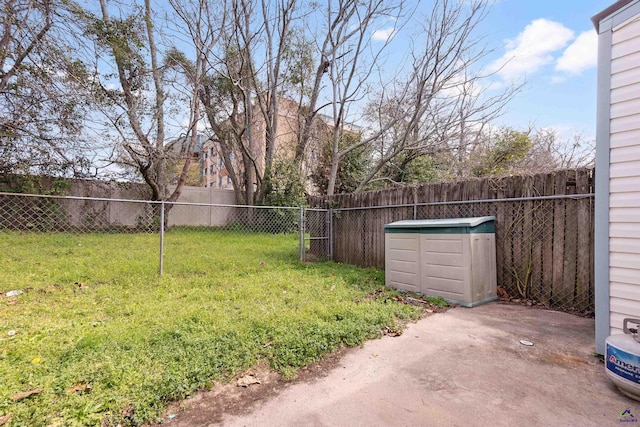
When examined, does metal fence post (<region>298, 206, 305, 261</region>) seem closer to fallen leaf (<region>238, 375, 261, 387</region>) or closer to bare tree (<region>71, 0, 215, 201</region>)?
fallen leaf (<region>238, 375, 261, 387</region>)

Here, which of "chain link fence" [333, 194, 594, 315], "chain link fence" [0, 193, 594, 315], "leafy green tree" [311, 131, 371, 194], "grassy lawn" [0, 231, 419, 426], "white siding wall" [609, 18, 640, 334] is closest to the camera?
"grassy lawn" [0, 231, 419, 426]

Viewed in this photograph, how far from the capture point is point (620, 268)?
2256 mm

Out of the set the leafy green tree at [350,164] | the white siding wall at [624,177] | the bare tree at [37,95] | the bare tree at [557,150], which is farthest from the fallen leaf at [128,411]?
the leafy green tree at [350,164]

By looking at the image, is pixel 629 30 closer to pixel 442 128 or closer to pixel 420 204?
pixel 420 204

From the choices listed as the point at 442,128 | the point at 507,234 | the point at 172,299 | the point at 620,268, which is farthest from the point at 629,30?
the point at 442,128

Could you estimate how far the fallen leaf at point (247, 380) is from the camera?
2040 mm

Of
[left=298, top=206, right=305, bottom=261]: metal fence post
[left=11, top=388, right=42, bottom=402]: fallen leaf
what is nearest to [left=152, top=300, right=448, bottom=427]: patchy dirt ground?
[left=11, top=388, right=42, bottom=402]: fallen leaf

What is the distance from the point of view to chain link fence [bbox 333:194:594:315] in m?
3.45

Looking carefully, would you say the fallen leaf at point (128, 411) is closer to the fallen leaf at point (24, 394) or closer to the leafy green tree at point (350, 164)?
the fallen leaf at point (24, 394)

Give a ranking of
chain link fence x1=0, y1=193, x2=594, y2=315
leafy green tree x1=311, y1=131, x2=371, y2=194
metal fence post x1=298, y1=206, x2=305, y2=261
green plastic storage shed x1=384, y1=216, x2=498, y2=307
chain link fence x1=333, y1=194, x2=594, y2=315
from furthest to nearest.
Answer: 1. leafy green tree x1=311, y1=131, x2=371, y2=194
2. metal fence post x1=298, y1=206, x2=305, y2=261
3. green plastic storage shed x1=384, y1=216, x2=498, y2=307
4. chain link fence x1=0, y1=193, x2=594, y2=315
5. chain link fence x1=333, y1=194, x2=594, y2=315

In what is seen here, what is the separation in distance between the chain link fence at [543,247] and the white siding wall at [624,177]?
1354 millimetres

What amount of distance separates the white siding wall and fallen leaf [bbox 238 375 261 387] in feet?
8.89

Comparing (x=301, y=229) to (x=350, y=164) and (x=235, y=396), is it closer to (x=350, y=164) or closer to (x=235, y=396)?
(x=235, y=396)

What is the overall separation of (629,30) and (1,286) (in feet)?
24.1
